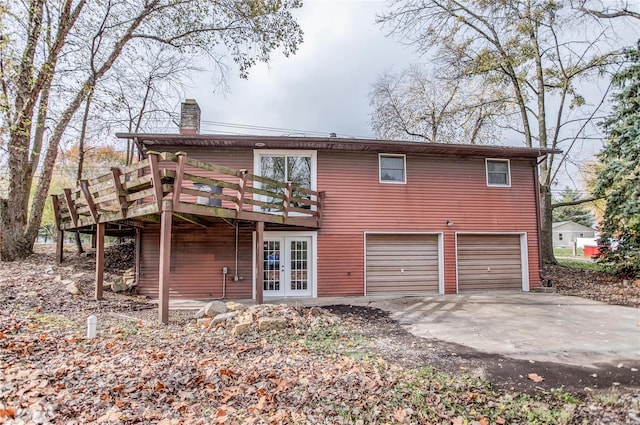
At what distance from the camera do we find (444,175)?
1115cm

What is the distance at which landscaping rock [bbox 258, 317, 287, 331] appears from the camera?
236 inches

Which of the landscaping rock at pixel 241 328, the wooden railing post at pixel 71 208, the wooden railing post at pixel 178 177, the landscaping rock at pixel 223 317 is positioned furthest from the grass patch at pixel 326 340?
the wooden railing post at pixel 71 208

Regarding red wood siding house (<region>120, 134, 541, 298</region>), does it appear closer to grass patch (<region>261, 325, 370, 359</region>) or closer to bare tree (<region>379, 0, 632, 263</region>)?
grass patch (<region>261, 325, 370, 359</region>)

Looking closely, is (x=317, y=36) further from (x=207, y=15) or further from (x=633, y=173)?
(x=633, y=173)

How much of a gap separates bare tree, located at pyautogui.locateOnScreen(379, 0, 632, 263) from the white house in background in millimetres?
37284

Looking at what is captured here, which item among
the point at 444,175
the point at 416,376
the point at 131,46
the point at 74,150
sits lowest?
the point at 416,376

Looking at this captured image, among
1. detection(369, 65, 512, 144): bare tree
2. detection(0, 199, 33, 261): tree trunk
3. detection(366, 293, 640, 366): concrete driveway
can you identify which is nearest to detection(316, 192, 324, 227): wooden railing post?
detection(366, 293, 640, 366): concrete driveway

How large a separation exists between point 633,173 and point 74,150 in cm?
2845

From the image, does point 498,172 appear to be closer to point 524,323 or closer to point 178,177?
point 524,323

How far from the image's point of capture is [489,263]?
11289 mm

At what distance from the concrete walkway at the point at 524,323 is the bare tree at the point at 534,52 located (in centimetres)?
832

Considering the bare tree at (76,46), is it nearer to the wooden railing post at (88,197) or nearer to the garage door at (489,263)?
the wooden railing post at (88,197)

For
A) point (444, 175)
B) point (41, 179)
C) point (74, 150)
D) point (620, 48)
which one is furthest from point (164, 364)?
point (74, 150)

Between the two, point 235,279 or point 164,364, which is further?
point 235,279
